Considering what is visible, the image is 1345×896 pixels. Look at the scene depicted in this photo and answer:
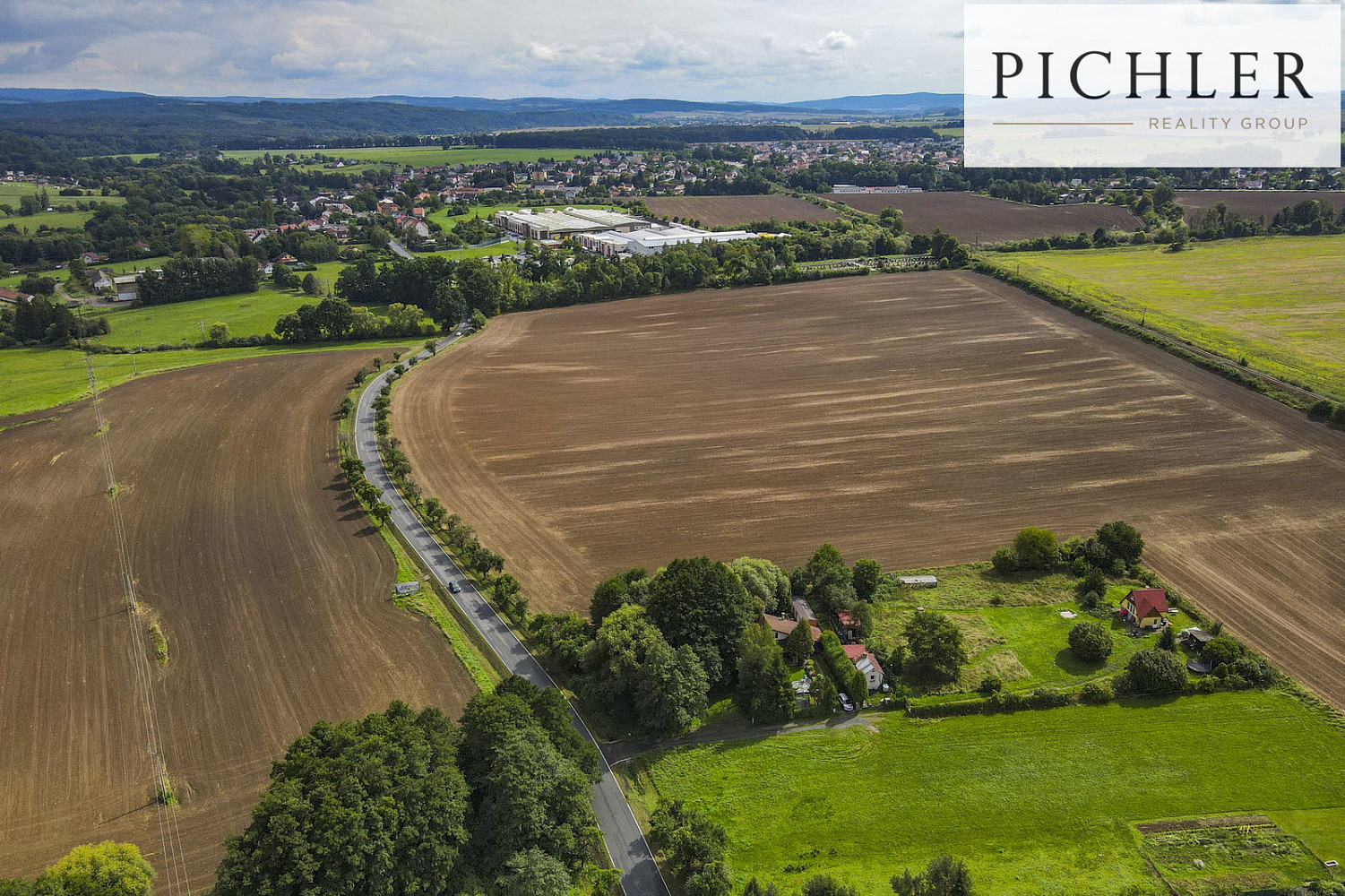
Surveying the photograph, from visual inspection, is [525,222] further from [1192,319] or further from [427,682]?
[427,682]

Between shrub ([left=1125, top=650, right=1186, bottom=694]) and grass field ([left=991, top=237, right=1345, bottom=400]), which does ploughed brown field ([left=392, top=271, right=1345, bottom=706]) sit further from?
grass field ([left=991, top=237, right=1345, bottom=400])

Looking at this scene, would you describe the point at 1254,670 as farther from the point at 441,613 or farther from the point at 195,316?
the point at 195,316

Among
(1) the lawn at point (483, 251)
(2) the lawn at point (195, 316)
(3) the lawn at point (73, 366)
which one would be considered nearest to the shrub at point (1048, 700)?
(3) the lawn at point (73, 366)

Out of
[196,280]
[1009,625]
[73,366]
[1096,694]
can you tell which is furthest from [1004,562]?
[196,280]

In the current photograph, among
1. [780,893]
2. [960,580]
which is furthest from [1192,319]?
[780,893]

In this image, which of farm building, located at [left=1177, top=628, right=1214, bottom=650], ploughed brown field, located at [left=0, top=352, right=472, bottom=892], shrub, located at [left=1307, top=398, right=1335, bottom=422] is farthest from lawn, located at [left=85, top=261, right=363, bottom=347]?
shrub, located at [left=1307, top=398, right=1335, bottom=422]

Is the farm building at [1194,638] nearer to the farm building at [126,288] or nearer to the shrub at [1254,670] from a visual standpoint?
the shrub at [1254,670]
